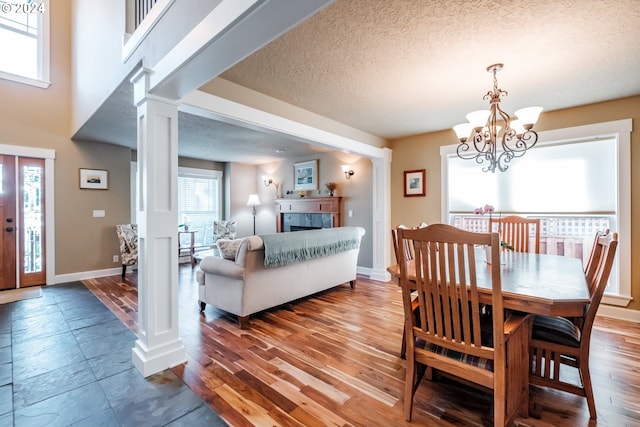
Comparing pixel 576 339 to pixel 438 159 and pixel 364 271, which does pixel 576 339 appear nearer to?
pixel 438 159

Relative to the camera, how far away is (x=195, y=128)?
402 cm

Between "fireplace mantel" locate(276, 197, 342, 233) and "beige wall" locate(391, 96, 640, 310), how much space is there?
1.15 metres

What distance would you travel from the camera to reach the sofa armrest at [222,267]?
2812 millimetres

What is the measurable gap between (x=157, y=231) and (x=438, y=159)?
393 centimetres

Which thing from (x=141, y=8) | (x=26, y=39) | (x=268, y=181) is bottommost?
(x=268, y=181)

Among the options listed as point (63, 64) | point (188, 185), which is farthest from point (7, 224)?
point (188, 185)

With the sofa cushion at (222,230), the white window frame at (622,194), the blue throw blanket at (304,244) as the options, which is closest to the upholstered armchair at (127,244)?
the sofa cushion at (222,230)

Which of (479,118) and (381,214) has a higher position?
(479,118)

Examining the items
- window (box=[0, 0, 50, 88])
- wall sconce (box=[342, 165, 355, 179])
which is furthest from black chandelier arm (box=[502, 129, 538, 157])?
window (box=[0, 0, 50, 88])

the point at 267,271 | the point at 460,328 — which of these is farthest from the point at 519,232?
the point at 267,271

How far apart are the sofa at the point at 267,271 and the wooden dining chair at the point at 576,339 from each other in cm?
216

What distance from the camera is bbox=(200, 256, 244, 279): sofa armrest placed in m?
2.81

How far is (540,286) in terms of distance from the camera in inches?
61.4
